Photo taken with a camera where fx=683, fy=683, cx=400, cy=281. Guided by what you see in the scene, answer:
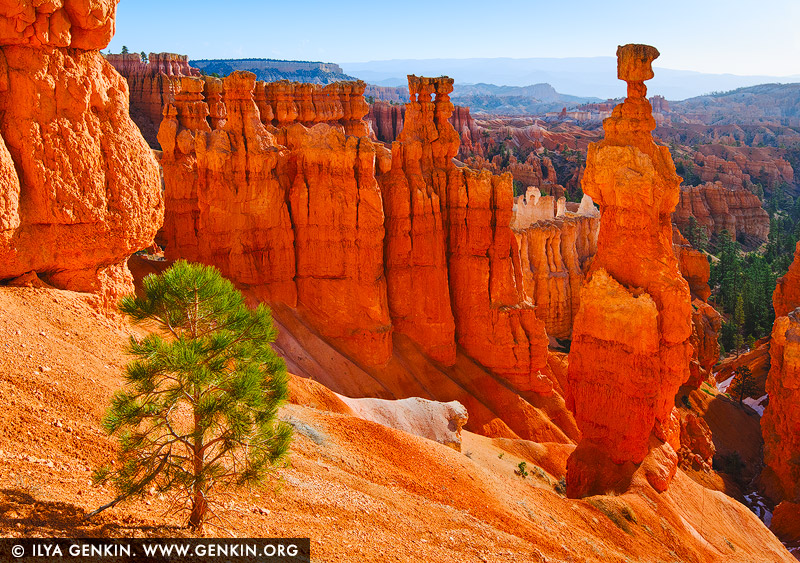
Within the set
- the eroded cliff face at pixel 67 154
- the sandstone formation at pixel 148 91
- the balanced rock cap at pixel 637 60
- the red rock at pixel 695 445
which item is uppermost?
the sandstone formation at pixel 148 91

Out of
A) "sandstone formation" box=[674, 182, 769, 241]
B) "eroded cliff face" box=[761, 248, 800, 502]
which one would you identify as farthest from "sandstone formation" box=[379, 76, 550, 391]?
"sandstone formation" box=[674, 182, 769, 241]

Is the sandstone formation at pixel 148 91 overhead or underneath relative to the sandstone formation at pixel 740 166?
overhead

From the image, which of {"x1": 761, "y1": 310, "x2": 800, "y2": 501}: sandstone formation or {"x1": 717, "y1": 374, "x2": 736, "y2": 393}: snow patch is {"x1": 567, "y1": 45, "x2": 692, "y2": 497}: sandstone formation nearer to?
{"x1": 761, "y1": 310, "x2": 800, "y2": 501}: sandstone formation

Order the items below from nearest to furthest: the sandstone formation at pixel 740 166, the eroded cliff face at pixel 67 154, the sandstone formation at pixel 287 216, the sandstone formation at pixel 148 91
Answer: the eroded cliff face at pixel 67 154, the sandstone formation at pixel 287 216, the sandstone formation at pixel 148 91, the sandstone formation at pixel 740 166

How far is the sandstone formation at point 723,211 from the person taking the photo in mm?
79000

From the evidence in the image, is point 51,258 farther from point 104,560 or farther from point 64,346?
point 104,560

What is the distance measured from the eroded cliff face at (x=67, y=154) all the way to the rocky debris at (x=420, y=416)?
9.48 metres

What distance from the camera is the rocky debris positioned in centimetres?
1931

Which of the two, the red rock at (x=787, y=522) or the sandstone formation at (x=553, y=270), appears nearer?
the red rock at (x=787, y=522)

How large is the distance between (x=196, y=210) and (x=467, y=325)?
11.6 meters

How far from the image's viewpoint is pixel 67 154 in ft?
37.7

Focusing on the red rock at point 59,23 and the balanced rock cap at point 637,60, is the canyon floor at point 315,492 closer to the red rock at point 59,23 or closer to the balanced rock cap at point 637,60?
the red rock at point 59,23

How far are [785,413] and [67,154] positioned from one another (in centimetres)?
2658

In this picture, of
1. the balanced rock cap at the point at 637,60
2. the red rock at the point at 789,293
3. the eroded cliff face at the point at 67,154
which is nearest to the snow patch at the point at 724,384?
the red rock at the point at 789,293
